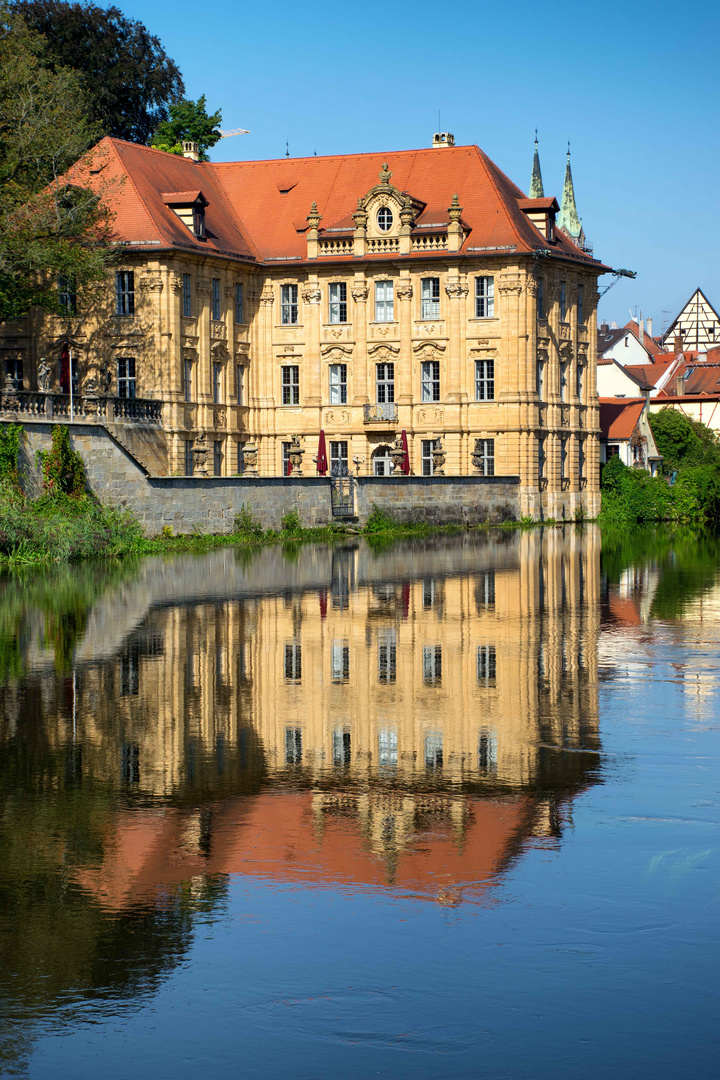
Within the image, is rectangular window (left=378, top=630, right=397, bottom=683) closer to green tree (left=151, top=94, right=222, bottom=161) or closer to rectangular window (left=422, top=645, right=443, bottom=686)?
rectangular window (left=422, top=645, right=443, bottom=686)

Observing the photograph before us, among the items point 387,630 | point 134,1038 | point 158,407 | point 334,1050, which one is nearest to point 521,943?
point 334,1050

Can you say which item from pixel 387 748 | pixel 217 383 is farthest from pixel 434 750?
pixel 217 383

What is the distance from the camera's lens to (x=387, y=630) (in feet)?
65.4

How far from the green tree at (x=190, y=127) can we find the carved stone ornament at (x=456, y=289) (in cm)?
1669

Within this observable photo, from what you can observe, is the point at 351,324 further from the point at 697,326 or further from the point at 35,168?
the point at 697,326

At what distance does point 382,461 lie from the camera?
227 feet

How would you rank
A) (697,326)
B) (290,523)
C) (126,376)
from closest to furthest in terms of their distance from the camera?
1. (290,523)
2. (126,376)
3. (697,326)

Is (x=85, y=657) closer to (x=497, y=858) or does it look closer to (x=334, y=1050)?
(x=497, y=858)

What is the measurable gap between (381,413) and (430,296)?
5978 mm

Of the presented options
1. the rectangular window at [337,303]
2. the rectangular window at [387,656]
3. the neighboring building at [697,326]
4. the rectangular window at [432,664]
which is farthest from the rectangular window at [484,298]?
the neighboring building at [697,326]

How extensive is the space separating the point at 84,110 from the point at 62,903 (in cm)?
6801

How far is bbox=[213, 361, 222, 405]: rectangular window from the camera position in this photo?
218ft

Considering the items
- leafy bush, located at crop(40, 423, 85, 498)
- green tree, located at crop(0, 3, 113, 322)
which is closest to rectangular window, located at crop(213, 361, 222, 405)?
green tree, located at crop(0, 3, 113, 322)

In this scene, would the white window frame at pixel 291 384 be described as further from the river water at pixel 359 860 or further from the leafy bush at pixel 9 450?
the river water at pixel 359 860
